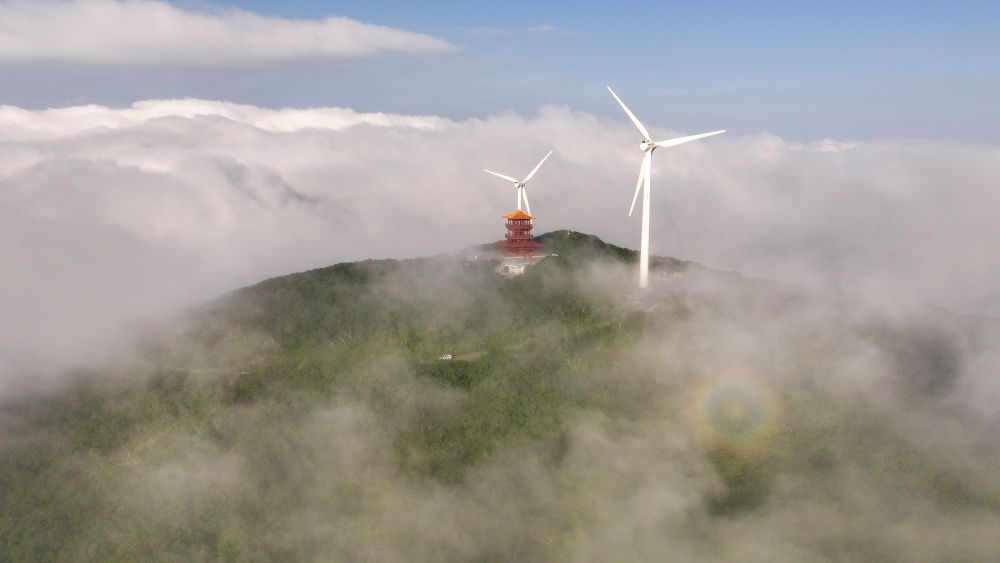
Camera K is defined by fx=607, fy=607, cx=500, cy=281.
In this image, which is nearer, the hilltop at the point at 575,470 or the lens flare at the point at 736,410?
the hilltop at the point at 575,470

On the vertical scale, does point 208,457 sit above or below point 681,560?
above

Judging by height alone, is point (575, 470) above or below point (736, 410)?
below

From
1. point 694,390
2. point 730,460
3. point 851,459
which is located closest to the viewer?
point 851,459

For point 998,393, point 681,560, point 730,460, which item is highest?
point 998,393

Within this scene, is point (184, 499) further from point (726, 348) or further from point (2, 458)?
point (726, 348)

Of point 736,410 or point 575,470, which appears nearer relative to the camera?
point 575,470

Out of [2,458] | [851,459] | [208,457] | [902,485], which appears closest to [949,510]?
[902,485]

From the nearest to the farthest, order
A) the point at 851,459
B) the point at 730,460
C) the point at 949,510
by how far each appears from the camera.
Answer: the point at 949,510, the point at 851,459, the point at 730,460

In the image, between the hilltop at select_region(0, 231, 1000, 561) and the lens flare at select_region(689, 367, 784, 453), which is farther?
the lens flare at select_region(689, 367, 784, 453)
